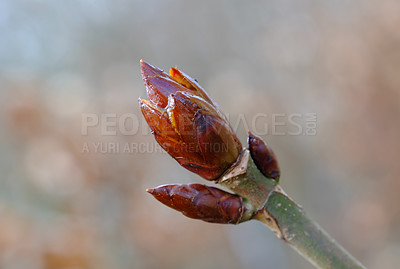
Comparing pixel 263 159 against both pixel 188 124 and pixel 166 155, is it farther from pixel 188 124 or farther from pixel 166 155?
pixel 166 155

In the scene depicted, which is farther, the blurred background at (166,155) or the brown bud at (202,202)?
the blurred background at (166,155)

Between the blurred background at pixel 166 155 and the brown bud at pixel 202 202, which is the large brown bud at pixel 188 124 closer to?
the brown bud at pixel 202 202

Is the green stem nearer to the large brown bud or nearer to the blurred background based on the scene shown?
the large brown bud

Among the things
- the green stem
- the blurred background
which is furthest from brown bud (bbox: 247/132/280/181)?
the blurred background

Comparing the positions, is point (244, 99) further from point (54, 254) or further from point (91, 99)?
point (54, 254)

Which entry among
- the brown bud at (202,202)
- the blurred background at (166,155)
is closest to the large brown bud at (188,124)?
the brown bud at (202,202)

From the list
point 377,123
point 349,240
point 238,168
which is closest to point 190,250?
point 349,240
